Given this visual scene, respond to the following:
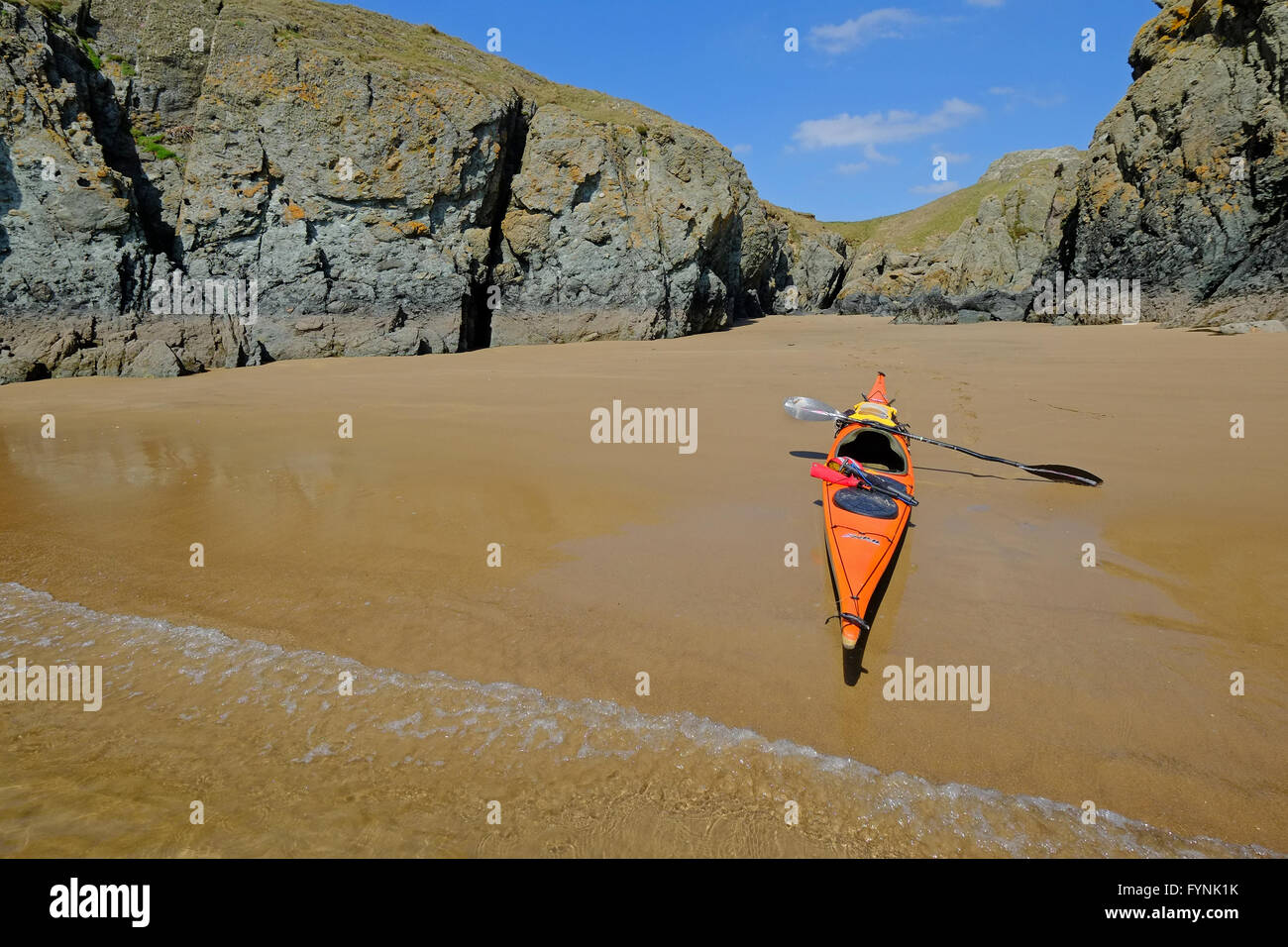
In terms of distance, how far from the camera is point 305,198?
46.9 feet

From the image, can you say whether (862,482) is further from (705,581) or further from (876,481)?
(705,581)

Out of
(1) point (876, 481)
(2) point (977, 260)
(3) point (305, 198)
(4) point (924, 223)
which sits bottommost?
(1) point (876, 481)

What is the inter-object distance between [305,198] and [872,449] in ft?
46.7

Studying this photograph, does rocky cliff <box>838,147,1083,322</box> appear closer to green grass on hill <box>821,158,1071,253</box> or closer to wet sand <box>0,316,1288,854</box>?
green grass on hill <box>821,158,1071,253</box>

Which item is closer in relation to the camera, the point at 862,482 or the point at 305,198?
the point at 862,482

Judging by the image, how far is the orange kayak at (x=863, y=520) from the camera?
3346 millimetres

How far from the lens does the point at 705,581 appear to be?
4.03 m

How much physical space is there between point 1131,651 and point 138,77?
20.8 m

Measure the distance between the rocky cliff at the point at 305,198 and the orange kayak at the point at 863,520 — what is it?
1146 centimetres

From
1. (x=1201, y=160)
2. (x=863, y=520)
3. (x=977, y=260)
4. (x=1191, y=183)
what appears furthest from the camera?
(x=977, y=260)
